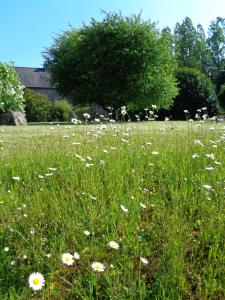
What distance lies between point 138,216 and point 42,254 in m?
0.80

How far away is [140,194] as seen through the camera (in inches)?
150

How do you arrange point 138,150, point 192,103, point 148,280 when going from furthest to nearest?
point 192,103 → point 138,150 → point 148,280

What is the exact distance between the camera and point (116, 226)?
126 inches

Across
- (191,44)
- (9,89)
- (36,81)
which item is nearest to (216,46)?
(191,44)

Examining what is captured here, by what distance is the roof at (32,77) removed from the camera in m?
63.0

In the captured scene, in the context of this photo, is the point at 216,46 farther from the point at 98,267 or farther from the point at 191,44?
the point at 98,267

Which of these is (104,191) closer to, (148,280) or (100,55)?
(148,280)

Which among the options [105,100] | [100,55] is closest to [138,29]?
[100,55]

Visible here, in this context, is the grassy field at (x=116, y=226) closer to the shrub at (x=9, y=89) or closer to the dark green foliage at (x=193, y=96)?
the shrub at (x=9, y=89)

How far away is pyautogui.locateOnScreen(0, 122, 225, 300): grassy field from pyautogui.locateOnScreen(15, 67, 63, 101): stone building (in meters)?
59.1

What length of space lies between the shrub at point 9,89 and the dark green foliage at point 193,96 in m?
14.4

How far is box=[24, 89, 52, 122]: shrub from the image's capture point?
1304 inches

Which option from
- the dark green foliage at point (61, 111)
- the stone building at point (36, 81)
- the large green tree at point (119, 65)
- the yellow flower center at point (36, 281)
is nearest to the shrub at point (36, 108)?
the dark green foliage at point (61, 111)

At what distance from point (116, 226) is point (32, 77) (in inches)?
2492
